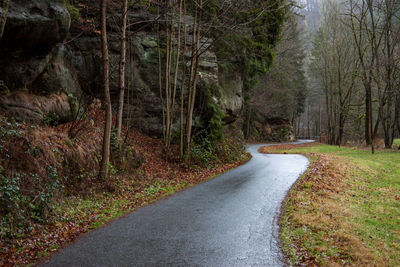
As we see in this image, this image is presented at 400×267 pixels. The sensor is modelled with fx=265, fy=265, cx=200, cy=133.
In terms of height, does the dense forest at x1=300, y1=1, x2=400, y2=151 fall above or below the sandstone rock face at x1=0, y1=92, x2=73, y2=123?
above

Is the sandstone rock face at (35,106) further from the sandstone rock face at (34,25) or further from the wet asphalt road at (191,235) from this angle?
the wet asphalt road at (191,235)

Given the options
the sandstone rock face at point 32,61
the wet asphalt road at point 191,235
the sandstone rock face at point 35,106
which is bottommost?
the wet asphalt road at point 191,235

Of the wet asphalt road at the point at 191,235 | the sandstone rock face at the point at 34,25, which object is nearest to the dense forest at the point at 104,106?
the sandstone rock face at the point at 34,25

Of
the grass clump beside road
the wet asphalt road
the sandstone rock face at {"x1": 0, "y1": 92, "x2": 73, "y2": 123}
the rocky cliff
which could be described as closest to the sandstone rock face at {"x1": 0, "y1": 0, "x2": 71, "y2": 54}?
the rocky cliff

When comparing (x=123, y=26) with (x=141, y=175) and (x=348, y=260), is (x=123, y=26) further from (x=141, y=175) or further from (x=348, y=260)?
(x=348, y=260)

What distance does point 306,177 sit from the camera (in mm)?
11375

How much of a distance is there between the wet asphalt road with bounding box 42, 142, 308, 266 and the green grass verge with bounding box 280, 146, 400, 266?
455mm

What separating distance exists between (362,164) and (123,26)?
45.1 ft

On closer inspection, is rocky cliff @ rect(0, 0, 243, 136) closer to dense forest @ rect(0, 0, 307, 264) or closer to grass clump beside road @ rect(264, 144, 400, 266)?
dense forest @ rect(0, 0, 307, 264)

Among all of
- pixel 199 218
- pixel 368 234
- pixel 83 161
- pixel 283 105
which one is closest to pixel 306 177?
pixel 368 234

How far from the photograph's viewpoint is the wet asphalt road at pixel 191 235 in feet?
14.8

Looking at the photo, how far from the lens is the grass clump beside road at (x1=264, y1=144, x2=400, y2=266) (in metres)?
4.67

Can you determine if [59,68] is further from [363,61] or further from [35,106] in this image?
[363,61]

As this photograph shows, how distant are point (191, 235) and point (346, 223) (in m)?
3.65
